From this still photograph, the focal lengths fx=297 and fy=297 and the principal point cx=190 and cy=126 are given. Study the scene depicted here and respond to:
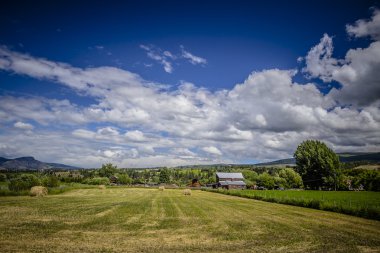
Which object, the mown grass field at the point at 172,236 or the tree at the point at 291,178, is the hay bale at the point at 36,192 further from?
the tree at the point at 291,178

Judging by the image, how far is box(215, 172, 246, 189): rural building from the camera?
13612 centimetres

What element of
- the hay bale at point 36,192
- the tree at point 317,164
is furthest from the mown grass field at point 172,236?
the tree at point 317,164

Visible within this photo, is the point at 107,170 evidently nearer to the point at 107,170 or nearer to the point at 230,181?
the point at 107,170

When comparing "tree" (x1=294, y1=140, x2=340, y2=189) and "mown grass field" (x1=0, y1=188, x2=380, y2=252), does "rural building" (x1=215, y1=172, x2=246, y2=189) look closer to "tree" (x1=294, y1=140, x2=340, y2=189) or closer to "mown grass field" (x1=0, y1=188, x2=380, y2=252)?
"tree" (x1=294, y1=140, x2=340, y2=189)

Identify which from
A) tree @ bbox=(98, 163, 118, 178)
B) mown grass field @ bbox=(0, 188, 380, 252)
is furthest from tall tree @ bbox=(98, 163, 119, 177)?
mown grass field @ bbox=(0, 188, 380, 252)

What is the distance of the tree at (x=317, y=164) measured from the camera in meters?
112

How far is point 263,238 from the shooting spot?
1705 cm

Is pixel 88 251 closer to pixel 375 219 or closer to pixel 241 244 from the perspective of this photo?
pixel 241 244

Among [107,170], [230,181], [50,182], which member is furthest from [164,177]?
[50,182]

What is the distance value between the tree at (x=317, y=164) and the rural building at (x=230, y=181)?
2784 cm

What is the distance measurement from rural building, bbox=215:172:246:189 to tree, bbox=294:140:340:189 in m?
27.8

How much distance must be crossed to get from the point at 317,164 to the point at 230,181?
41210 millimetres

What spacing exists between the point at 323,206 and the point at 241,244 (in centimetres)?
2631

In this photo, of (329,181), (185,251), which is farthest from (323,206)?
(329,181)
